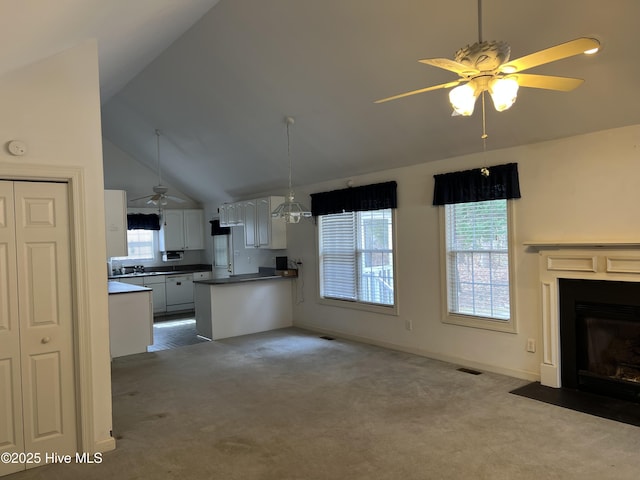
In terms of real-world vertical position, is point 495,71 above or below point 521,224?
above

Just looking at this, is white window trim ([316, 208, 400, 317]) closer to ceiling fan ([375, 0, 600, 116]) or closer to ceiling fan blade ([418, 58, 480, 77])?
ceiling fan ([375, 0, 600, 116])

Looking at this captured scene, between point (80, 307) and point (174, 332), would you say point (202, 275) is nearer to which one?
point (174, 332)

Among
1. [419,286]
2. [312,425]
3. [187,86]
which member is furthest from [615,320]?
[187,86]

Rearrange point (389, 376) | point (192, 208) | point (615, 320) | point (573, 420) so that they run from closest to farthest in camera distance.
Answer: point (573, 420)
point (615, 320)
point (389, 376)
point (192, 208)

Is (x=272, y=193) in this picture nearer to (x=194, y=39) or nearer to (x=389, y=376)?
(x=194, y=39)

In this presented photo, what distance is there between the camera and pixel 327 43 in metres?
4.37

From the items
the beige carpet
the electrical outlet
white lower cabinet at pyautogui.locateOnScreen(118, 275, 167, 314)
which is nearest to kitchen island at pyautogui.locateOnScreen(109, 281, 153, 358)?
the beige carpet

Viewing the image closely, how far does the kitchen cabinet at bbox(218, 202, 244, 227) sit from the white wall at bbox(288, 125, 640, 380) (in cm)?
257

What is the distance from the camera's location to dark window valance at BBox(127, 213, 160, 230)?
966 cm

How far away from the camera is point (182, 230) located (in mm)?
10305

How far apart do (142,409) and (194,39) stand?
3.90m

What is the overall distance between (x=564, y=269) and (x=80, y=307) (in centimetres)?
419

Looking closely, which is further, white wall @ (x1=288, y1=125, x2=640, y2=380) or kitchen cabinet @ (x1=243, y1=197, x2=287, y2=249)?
kitchen cabinet @ (x1=243, y1=197, x2=287, y2=249)

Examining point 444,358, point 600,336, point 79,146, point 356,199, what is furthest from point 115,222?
point 600,336
